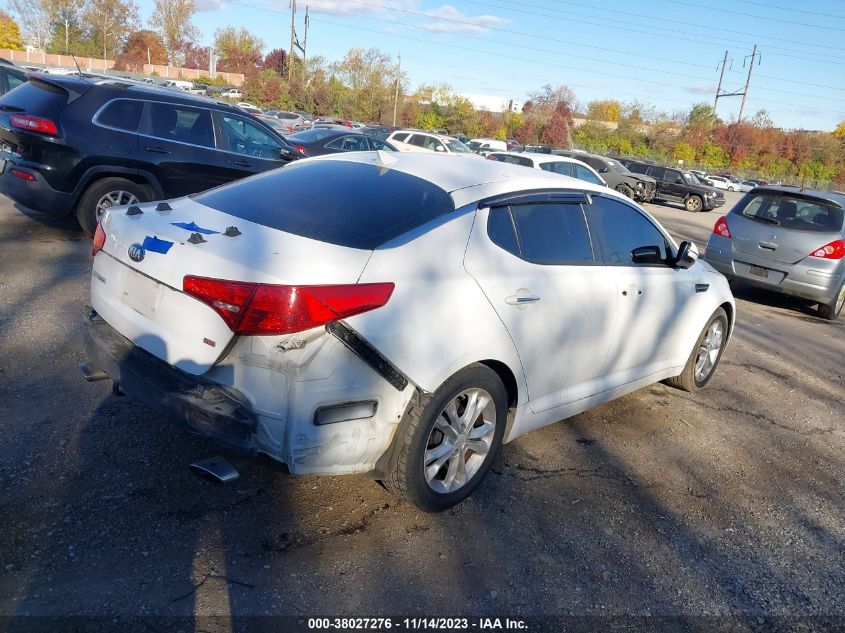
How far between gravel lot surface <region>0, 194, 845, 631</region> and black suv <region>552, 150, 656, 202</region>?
68.4 ft

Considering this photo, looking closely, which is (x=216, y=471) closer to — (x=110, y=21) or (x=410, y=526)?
(x=410, y=526)

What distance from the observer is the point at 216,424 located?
2.85 meters

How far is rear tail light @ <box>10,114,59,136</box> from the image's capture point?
23.2 feet

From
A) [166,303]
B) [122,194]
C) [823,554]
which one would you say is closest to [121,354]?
[166,303]

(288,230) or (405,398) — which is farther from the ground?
(288,230)

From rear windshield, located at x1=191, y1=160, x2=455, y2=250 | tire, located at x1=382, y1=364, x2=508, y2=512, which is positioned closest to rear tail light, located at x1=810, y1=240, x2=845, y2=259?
tire, located at x1=382, y1=364, x2=508, y2=512

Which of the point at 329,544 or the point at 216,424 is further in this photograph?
the point at 329,544

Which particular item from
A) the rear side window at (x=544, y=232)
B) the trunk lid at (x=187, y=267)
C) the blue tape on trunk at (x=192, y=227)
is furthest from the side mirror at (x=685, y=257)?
the blue tape on trunk at (x=192, y=227)

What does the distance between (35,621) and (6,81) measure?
58.7ft

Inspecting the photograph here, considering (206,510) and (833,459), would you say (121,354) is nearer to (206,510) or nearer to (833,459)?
(206,510)

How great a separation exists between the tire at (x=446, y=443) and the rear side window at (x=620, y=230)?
138 cm

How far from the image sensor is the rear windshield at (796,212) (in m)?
8.79

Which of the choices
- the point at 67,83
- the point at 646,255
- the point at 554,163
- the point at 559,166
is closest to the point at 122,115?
the point at 67,83

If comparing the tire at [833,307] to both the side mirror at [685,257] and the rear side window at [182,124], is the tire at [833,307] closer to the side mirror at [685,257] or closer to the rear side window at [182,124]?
the side mirror at [685,257]
